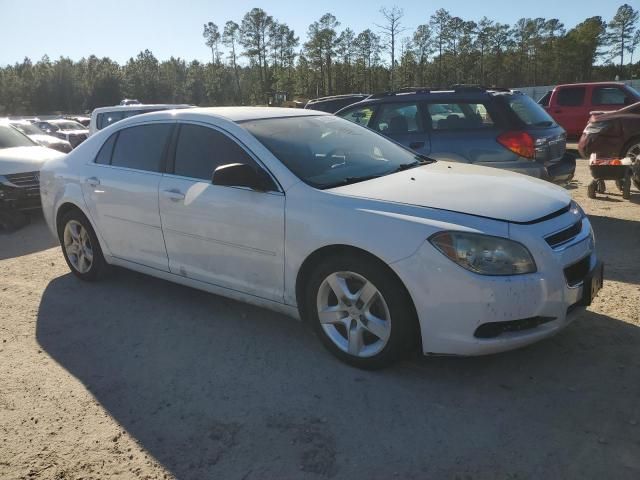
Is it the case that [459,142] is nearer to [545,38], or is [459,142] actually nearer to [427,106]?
[427,106]

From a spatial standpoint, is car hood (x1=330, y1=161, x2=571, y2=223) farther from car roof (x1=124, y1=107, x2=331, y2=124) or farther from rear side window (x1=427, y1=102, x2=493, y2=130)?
rear side window (x1=427, y1=102, x2=493, y2=130)

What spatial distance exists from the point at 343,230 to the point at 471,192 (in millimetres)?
845

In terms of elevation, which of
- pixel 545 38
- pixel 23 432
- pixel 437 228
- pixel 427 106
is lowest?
pixel 23 432

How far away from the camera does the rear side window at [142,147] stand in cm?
447

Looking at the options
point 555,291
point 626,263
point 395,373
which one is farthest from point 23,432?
point 626,263

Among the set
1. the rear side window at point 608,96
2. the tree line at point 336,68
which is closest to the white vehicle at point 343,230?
the rear side window at point 608,96

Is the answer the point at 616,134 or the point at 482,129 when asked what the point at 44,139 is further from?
the point at 616,134

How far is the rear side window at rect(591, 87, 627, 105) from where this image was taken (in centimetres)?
1557

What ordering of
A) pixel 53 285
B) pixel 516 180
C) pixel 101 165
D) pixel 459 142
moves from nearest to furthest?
pixel 516 180 → pixel 101 165 → pixel 53 285 → pixel 459 142

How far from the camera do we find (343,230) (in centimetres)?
320

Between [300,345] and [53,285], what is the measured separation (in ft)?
9.61

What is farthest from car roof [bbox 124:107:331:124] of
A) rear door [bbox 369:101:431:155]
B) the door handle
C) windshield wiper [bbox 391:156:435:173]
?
rear door [bbox 369:101:431:155]

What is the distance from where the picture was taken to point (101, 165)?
494cm

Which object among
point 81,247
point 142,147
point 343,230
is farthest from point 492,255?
point 81,247
